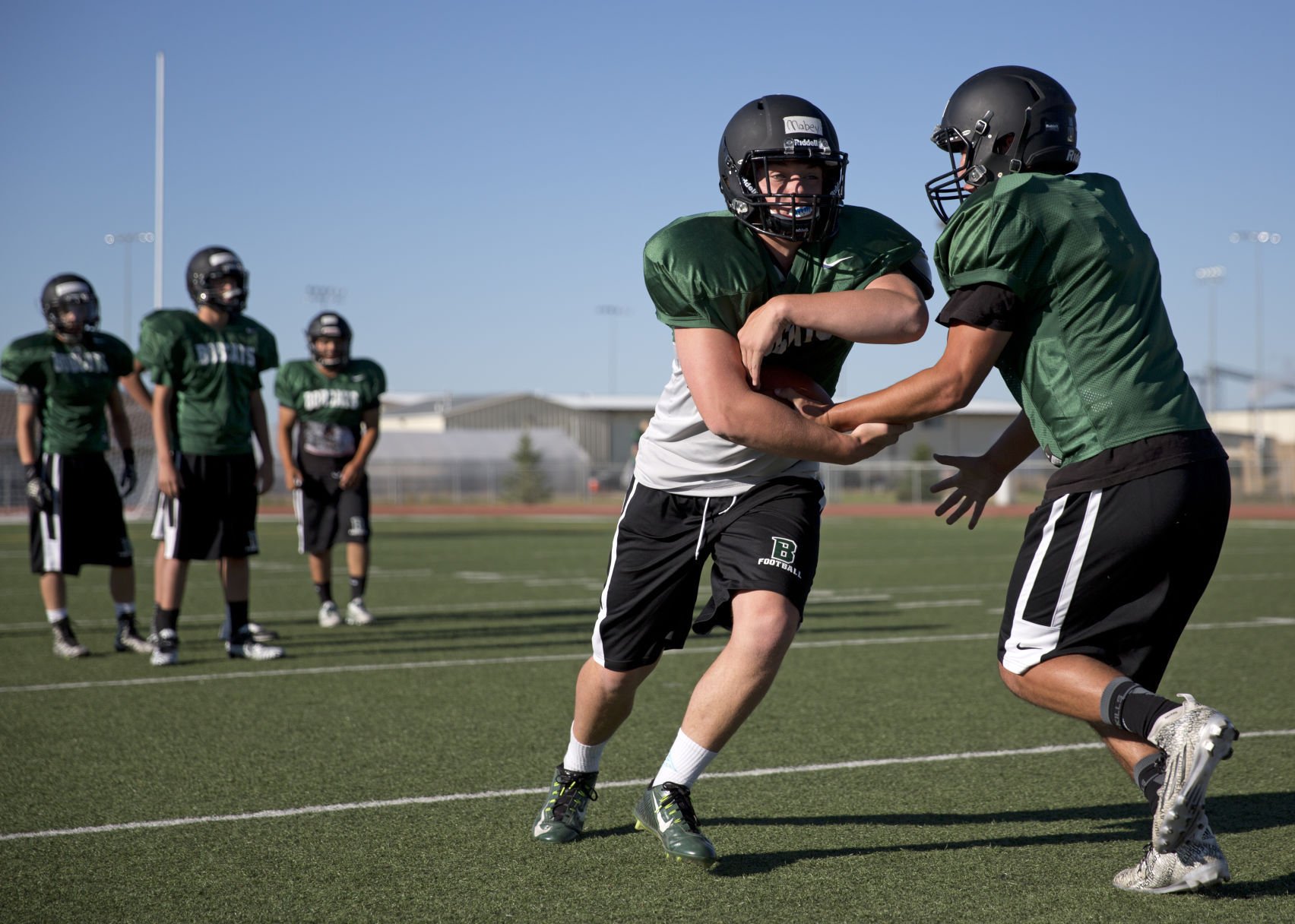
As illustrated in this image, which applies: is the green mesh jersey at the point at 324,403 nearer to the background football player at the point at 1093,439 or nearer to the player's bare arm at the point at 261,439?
the player's bare arm at the point at 261,439

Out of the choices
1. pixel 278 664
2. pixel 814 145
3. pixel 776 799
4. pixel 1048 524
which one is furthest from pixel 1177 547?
pixel 278 664

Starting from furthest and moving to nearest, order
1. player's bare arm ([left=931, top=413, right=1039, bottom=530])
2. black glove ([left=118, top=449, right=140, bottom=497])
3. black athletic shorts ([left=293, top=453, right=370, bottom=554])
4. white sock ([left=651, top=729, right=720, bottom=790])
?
black athletic shorts ([left=293, top=453, right=370, bottom=554]), black glove ([left=118, top=449, right=140, bottom=497]), player's bare arm ([left=931, top=413, right=1039, bottom=530]), white sock ([left=651, top=729, right=720, bottom=790])

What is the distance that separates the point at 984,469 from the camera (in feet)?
11.1

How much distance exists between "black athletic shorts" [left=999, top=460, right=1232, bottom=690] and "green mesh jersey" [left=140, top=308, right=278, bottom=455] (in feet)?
16.1

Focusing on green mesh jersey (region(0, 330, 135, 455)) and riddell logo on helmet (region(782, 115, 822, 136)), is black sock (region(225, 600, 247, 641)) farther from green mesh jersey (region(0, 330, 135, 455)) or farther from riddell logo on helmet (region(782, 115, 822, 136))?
riddell logo on helmet (region(782, 115, 822, 136))

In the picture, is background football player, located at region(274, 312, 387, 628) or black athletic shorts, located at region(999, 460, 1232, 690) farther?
background football player, located at region(274, 312, 387, 628)

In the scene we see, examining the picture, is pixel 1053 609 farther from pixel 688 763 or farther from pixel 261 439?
pixel 261 439

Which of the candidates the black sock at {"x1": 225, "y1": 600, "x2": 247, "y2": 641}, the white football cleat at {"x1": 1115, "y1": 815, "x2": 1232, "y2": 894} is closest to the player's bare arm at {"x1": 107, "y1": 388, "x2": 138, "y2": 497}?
the black sock at {"x1": 225, "y1": 600, "x2": 247, "y2": 641}

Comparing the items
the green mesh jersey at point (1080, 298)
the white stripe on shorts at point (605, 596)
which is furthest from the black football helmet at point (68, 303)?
the green mesh jersey at point (1080, 298)

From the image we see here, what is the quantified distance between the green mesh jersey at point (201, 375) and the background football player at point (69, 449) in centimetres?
56

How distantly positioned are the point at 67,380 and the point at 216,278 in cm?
104

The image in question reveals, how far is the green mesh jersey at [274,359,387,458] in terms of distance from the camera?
8852 mm

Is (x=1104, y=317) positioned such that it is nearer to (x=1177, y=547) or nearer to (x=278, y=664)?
(x=1177, y=547)

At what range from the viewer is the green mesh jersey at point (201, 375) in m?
6.63
